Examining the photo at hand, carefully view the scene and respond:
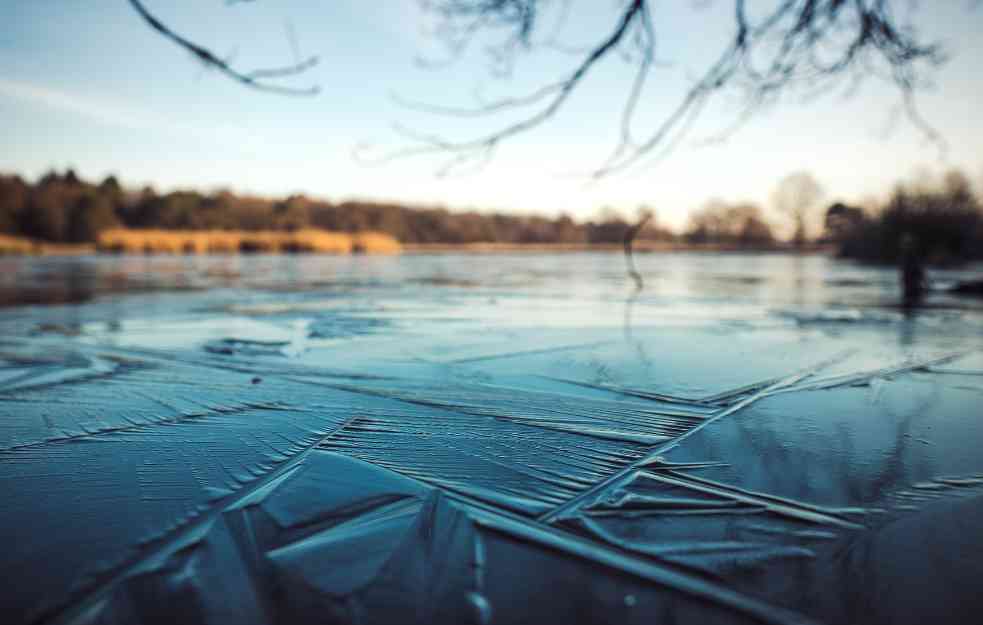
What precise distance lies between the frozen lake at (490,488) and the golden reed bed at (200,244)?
47.6 m

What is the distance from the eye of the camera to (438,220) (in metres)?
82.9

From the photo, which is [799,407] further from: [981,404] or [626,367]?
Result: [626,367]

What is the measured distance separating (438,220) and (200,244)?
4132 cm

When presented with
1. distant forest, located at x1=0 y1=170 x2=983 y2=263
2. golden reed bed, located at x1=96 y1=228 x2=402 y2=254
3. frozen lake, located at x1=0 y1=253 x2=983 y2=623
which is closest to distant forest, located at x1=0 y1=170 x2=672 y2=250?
distant forest, located at x1=0 y1=170 x2=983 y2=263

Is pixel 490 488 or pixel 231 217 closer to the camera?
pixel 490 488

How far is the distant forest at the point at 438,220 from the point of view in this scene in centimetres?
2697

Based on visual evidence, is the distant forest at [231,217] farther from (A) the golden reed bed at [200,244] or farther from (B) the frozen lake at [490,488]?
(B) the frozen lake at [490,488]

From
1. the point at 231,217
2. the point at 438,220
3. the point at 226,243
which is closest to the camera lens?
the point at 226,243

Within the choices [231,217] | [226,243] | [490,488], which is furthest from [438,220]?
[490,488]

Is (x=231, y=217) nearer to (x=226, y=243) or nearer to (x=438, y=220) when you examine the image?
(x=226, y=243)

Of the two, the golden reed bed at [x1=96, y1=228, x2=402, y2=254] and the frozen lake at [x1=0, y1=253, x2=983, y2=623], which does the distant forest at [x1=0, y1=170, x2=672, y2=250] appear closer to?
the golden reed bed at [x1=96, y1=228, x2=402, y2=254]

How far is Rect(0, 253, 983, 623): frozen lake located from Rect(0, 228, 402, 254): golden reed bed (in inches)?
1872

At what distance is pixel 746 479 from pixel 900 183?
3646 centimetres

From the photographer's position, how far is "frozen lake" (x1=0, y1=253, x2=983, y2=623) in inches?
45.8
